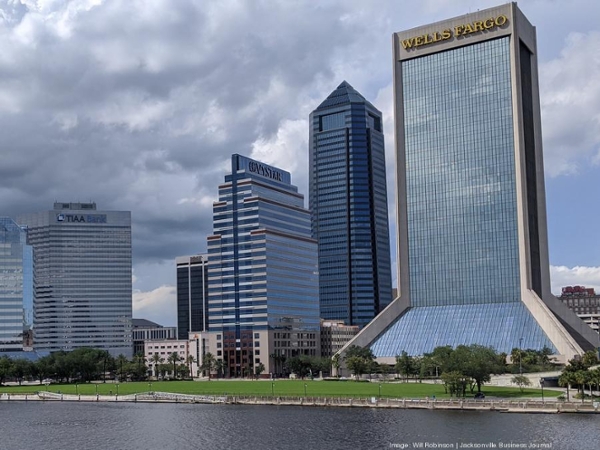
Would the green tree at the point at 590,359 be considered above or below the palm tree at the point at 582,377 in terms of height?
above

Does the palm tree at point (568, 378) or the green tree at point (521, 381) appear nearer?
the palm tree at point (568, 378)

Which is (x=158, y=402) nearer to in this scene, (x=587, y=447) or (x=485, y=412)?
(x=485, y=412)

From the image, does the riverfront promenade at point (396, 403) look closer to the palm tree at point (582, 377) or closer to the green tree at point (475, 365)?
the palm tree at point (582, 377)

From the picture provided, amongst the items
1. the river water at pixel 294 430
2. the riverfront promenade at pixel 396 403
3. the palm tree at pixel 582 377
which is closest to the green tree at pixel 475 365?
the riverfront promenade at pixel 396 403

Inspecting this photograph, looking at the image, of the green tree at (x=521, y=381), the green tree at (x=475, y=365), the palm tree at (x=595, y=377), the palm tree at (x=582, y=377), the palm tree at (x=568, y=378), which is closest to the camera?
the palm tree at (x=582, y=377)

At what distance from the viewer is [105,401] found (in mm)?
195000

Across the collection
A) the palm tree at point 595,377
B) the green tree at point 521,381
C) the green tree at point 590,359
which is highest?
the green tree at point 590,359

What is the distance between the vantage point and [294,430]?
413 feet

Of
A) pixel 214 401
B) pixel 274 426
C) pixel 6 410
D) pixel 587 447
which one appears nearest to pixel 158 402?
pixel 214 401

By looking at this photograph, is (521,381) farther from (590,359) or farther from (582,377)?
(590,359)

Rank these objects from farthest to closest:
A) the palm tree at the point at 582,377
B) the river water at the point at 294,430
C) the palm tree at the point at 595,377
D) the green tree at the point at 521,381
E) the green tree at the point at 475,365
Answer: the green tree at the point at 521,381
the green tree at the point at 475,365
the palm tree at the point at 595,377
the palm tree at the point at 582,377
the river water at the point at 294,430

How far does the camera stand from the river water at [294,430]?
110312 mm

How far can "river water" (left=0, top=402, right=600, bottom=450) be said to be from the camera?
110312 millimetres

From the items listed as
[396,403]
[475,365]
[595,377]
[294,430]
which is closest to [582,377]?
[595,377]
